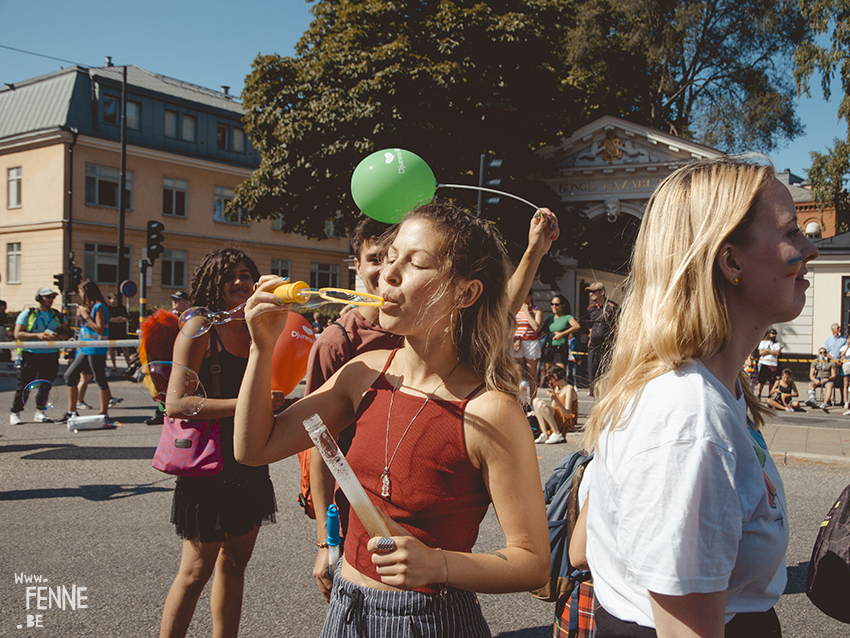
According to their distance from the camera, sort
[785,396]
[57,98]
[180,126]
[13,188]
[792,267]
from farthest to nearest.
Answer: [180,126], [13,188], [57,98], [785,396], [792,267]

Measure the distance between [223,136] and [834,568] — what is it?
35.2m

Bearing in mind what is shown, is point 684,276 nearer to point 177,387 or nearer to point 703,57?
point 177,387

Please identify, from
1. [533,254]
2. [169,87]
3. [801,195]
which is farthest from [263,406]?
[801,195]

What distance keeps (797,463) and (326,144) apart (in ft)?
43.4

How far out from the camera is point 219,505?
2.57 m

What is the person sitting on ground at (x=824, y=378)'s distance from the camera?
13.4 metres

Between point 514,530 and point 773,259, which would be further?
point 514,530

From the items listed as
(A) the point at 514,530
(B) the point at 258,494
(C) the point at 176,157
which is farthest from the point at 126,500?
(C) the point at 176,157

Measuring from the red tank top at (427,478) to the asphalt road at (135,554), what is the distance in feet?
6.57

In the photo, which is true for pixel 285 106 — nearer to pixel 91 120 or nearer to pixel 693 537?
pixel 91 120

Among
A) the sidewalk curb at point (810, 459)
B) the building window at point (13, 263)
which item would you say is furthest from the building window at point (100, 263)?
the sidewalk curb at point (810, 459)

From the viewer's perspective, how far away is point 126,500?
541 cm

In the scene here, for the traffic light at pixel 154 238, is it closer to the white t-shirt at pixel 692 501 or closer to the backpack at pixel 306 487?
the backpack at pixel 306 487

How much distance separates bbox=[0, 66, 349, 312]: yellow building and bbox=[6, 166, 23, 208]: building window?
5cm
